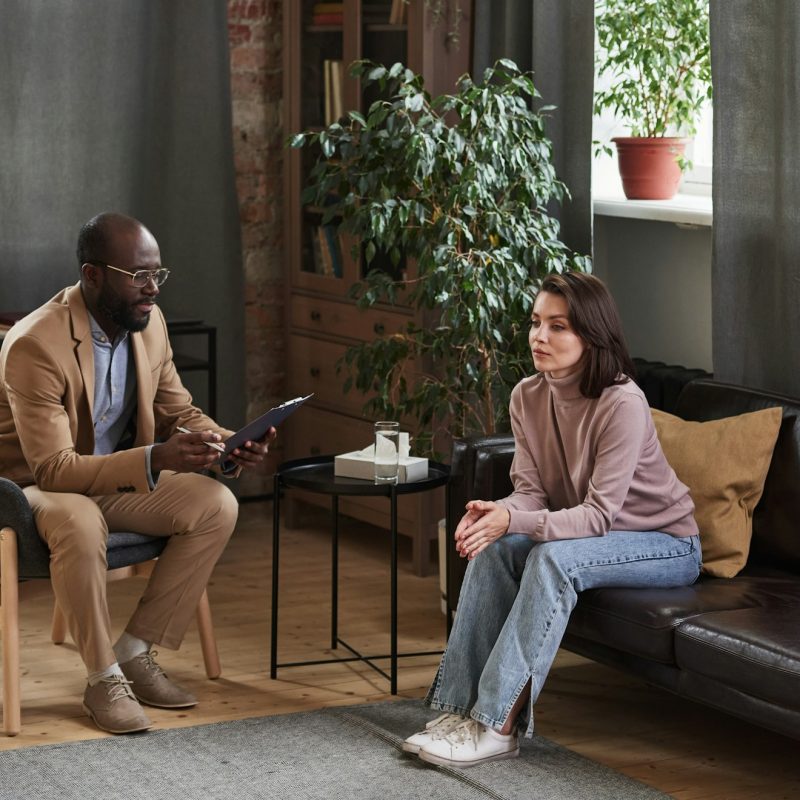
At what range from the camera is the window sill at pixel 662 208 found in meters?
4.36

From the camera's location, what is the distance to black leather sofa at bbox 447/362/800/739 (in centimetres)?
291

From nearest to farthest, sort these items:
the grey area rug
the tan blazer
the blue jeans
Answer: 1. the grey area rug
2. the blue jeans
3. the tan blazer

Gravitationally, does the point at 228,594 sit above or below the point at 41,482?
below

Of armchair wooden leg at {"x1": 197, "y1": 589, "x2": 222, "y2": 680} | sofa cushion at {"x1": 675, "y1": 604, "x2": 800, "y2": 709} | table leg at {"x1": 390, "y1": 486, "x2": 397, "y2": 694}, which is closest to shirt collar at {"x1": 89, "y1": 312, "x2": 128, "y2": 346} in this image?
armchair wooden leg at {"x1": 197, "y1": 589, "x2": 222, "y2": 680}

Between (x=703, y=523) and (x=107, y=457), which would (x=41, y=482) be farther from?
(x=703, y=523)

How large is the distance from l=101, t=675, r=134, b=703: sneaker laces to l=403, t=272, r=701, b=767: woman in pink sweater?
65cm

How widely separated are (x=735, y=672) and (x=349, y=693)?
3.59 ft

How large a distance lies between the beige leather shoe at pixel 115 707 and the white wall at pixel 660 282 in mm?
2011

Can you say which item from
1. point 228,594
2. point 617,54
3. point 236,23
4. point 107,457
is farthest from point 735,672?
point 236,23

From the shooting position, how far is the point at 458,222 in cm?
409

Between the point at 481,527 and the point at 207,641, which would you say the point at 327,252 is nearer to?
the point at 207,641

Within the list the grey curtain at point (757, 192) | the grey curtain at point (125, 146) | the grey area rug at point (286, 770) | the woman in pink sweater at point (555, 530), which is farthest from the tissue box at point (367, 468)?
the grey curtain at point (125, 146)

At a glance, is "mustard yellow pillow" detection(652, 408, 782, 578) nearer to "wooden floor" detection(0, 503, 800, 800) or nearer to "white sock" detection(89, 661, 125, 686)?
"wooden floor" detection(0, 503, 800, 800)

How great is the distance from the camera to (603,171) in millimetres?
4922
